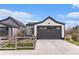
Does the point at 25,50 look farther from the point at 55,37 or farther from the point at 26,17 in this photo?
the point at 55,37

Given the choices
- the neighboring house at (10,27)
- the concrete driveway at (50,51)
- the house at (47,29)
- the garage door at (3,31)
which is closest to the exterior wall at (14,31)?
the neighboring house at (10,27)

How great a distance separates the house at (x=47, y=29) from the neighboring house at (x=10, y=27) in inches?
52.0

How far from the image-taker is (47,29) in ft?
68.8

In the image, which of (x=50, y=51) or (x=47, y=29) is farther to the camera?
(x=47, y=29)

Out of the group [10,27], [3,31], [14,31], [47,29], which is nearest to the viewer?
[3,31]

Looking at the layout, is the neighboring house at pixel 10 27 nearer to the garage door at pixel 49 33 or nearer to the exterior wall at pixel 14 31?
the exterior wall at pixel 14 31

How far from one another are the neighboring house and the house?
4.33 feet

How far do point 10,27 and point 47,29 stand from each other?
12.3 feet

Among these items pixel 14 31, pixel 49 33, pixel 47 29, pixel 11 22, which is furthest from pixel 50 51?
pixel 11 22

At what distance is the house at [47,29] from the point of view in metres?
20.8

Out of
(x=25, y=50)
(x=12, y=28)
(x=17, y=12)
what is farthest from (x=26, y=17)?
(x=25, y=50)

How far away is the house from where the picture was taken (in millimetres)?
20825

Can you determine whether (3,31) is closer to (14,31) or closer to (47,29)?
(14,31)

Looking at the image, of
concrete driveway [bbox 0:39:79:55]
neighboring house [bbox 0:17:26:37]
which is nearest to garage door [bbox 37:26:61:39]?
neighboring house [bbox 0:17:26:37]
